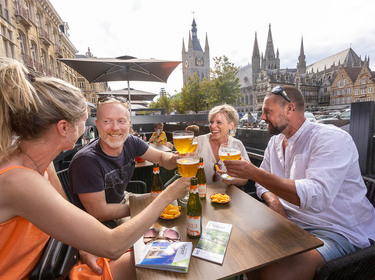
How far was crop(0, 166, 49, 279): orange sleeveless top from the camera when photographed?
3.04 ft

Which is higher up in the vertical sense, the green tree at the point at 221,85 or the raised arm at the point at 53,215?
the green tree at the point at 221,85

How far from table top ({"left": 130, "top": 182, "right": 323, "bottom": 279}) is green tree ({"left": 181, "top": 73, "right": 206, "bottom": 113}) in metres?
28.5

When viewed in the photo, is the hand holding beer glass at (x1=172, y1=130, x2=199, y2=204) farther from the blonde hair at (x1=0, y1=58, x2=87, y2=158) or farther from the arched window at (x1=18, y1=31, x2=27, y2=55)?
the arched window at (x1=18, y1=31, x2=27, y2=55)

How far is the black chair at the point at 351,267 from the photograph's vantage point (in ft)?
3.83

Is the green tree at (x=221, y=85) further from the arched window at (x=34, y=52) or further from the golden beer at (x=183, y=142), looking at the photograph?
the golden beer at (x=183, y=142)

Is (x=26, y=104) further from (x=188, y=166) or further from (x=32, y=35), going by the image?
(x=32, y=35)

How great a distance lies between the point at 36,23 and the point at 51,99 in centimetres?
2497

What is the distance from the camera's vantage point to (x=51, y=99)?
1075 mm

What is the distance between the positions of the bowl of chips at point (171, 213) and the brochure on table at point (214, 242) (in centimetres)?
26

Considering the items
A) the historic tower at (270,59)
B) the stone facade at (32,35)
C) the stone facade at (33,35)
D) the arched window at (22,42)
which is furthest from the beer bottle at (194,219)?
the historic tower at (270,59)

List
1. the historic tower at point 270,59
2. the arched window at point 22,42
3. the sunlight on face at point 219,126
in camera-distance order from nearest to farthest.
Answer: the sunlight on face at point 219,126 < the arched window at point 22,42 < the historic tower at point 270,59

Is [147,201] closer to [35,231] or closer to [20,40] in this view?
[35,231]

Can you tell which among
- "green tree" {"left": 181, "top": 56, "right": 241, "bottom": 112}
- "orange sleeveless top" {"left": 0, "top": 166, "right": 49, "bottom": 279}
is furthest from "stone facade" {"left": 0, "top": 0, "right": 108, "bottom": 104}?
"green tree" {"left": 181, "top": 56, "right": 241, "bottom": 112}

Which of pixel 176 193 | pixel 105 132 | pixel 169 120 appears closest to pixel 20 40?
pixel 169 120
